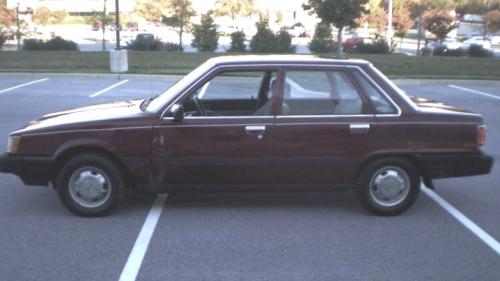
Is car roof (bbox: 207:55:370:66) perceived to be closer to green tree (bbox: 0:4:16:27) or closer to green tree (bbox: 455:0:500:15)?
green tree (bbox: 0:4:16:27)

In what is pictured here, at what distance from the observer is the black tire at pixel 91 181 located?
5902 millimetres

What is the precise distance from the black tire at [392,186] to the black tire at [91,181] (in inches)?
88.7

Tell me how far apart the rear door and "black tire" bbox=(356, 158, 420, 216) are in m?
0.15

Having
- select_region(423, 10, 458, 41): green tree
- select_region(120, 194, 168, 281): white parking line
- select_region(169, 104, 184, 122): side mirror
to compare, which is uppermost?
select_region(423, 10, 458, 41): green tree

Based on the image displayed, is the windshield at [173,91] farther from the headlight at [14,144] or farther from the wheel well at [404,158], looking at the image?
the wheel well at [404,158]

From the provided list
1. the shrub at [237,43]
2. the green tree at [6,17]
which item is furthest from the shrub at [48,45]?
the green tree at [6,17]

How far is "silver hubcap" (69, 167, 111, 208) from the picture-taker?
19.4 feet

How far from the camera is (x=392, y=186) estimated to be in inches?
241

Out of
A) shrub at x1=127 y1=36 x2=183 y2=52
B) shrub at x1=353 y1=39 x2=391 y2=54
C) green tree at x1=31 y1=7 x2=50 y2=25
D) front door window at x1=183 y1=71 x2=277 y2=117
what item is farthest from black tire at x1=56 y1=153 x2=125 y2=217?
green tree at x1=31 y1=7 x2=50 y2=25

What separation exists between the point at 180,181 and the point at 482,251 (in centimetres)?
267

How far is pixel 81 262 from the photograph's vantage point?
193 inches

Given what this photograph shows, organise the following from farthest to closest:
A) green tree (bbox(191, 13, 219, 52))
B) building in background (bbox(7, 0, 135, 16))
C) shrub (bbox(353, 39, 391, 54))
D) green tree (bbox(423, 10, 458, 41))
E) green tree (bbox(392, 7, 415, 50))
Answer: building in background (bbox(7, 0, 135, 16)) < green tree (bbox(392, 7, 415, 50)) < green tree (bbox(423, 10, 458, 41)) < green tree (bbox(191, 13, 219, 52)) < shrub (bbox(353, 39, 391, 54))

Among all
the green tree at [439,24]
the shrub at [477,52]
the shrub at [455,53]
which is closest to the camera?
the shrub at [477,52]

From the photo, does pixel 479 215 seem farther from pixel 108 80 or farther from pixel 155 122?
pixel 108 80
